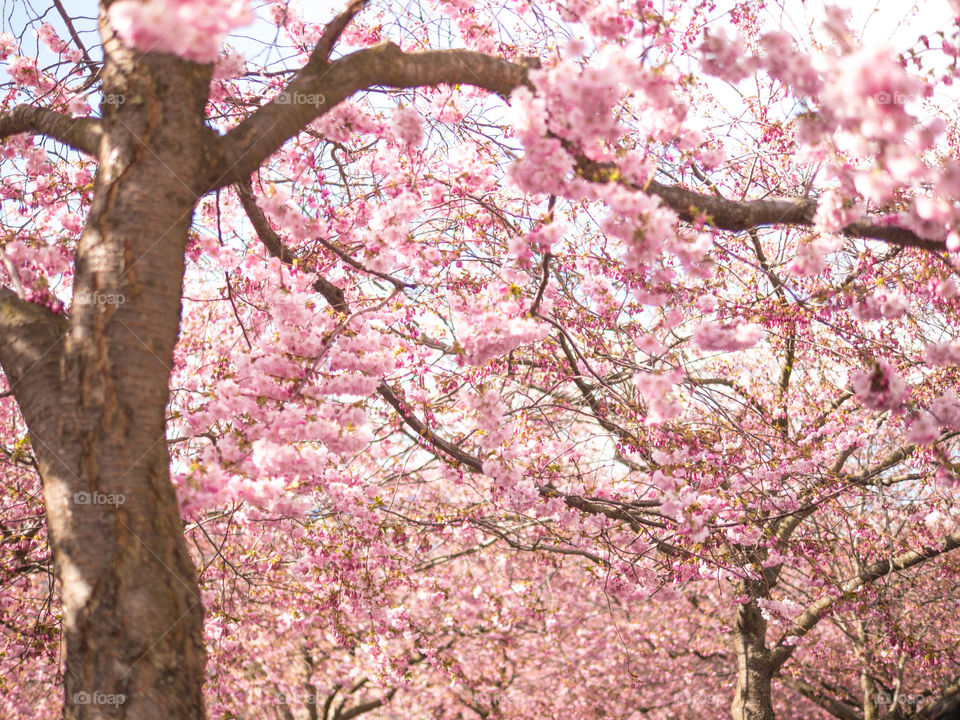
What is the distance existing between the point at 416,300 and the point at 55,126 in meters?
2.68

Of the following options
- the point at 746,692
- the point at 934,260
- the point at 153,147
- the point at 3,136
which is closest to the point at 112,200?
the point at 153,147

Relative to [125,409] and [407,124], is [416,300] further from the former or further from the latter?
[125,409]

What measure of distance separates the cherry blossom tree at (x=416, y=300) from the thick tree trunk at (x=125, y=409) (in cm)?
1

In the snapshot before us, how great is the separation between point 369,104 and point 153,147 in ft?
7.62

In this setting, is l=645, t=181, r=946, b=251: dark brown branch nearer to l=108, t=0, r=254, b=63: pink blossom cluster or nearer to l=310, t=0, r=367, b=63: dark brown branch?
l=310, t=0, r=367, b=63: dark brown branch

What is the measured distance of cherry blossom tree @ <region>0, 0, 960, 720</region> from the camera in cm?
253

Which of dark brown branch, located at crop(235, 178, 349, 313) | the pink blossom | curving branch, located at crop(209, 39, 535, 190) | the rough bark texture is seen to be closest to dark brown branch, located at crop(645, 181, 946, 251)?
curving branch, located at crop(209, 39, 535, 190)

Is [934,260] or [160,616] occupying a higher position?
[934,260]

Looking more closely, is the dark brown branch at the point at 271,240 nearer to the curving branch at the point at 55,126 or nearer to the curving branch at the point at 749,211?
the curving branch at the point at 55,126

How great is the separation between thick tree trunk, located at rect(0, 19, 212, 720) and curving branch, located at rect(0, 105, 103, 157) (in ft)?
0.54

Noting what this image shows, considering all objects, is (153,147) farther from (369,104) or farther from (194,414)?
(369,104)

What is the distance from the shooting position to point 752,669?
892 centimetres

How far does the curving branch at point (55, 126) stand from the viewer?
301 centimetres

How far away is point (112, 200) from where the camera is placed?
2.74 meters
